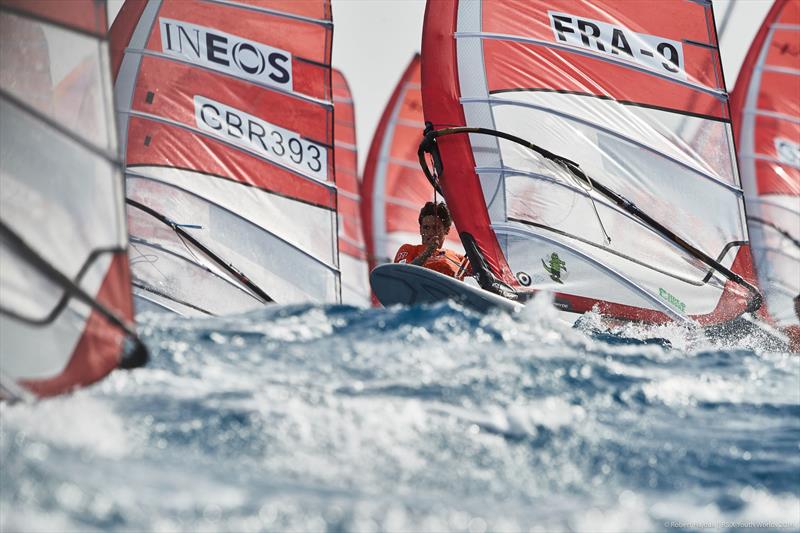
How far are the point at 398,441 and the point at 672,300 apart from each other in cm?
413

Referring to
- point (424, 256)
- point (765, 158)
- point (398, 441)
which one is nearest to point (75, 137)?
point (398, 441)

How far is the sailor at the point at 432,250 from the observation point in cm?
521

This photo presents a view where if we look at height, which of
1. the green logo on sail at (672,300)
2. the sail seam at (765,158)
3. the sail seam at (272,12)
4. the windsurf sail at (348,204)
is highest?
the sail seam at (272,12)

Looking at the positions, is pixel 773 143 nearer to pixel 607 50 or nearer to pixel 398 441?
pixel 607 50

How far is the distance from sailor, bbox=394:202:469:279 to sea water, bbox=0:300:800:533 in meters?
1.53

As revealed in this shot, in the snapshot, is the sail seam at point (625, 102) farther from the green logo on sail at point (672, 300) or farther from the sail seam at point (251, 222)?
the sail seam at point (251, 222)

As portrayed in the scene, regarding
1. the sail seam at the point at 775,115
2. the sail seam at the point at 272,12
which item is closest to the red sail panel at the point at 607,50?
the sail seam at the point at 272,12

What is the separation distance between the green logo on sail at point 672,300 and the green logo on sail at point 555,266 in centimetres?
64

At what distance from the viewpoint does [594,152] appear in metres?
6.30

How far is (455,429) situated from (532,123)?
12.9 ft

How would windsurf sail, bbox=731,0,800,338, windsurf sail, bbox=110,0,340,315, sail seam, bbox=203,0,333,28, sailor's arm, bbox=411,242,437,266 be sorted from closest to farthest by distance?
sailor's arm, bbox=411,242,437,266 → windsurf sail, bbox=110,0,340,315 → sail seam, bbox=203,0,333,28 → windsurf sail, bbox=731,0,800,338

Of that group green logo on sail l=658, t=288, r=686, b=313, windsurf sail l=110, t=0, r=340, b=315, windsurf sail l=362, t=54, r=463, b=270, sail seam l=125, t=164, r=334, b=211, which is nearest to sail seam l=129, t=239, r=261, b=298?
windsurf sail l=110, t=0, r=340, b=315

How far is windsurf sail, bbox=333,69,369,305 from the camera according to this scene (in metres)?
11.2

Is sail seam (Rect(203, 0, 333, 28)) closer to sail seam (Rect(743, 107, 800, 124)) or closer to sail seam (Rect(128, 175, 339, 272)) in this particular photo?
sail seam (Rect(128, 175, 339, 272))
